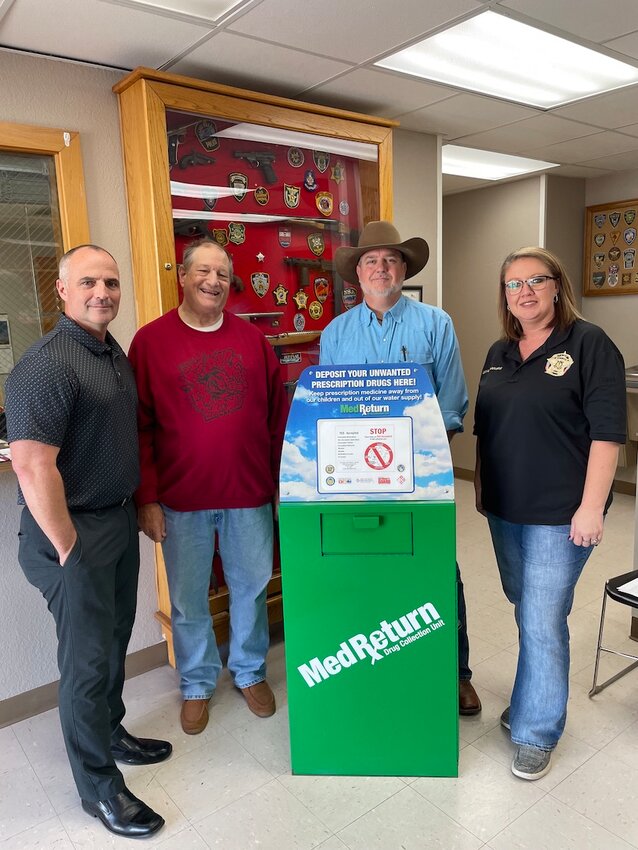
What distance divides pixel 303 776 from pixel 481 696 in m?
0.80

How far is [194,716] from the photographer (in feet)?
7.88

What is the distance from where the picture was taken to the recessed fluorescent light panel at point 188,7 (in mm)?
1965

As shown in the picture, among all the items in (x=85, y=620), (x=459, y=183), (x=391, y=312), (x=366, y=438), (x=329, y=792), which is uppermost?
(x=459, y=183)

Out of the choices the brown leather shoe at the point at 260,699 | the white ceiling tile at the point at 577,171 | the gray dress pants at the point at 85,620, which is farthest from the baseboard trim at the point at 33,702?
the white ceiling tile at the point at 577,171

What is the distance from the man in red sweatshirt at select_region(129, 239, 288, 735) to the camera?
2244 mm

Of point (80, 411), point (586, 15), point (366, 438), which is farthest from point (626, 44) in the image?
point (80, 411)

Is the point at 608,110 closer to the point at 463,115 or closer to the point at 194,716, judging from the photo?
the point at 463,115

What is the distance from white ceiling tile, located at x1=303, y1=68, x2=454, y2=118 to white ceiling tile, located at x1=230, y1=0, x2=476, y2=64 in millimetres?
300

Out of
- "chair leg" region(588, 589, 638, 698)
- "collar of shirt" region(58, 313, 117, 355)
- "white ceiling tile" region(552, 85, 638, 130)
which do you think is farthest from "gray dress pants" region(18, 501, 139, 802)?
"white ceiling tile" region(552, 85, 638, 130)

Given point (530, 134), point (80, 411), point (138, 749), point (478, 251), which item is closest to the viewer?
point (80, 411)

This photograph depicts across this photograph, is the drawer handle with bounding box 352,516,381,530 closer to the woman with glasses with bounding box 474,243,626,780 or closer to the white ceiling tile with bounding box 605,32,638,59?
the woman with glasses with bounding box 474,243,626,780

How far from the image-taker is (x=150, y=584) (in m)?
2.79

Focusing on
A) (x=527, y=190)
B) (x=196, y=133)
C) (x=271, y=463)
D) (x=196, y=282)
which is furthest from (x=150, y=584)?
(x=527, y=190)

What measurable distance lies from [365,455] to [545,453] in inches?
21.4
